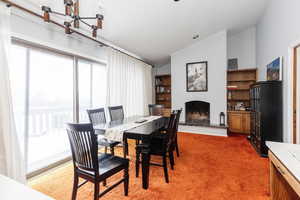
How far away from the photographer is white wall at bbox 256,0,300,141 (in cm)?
241

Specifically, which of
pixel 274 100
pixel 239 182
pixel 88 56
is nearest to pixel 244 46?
pixel 274 100

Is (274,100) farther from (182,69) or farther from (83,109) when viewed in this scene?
(83,109)

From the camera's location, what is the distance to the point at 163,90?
630cm

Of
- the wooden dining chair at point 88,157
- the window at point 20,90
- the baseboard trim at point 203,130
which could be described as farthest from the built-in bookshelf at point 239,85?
the window at point 20,90

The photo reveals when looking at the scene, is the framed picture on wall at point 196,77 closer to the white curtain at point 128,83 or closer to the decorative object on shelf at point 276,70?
the white curtain at point 128,83

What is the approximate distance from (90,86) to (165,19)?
91.1 inches

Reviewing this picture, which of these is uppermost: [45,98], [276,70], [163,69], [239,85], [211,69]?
[163,69]

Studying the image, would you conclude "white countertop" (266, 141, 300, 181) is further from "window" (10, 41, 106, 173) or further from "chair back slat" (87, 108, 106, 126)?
"window" (10, 41, 106, 173)

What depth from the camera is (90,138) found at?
58.7 inches

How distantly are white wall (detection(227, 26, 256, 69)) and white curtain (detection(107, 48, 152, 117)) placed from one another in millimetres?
3001

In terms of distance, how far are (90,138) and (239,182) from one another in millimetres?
2106

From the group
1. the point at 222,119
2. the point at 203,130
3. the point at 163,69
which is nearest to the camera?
the point at 222,119

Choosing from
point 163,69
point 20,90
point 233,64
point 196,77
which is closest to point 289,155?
point 20,90

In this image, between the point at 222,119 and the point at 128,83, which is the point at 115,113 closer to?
the point at 128,83
